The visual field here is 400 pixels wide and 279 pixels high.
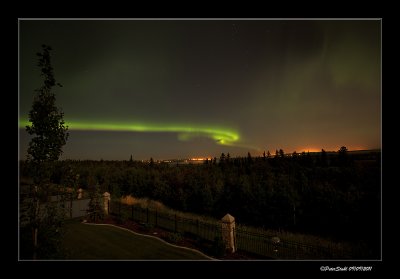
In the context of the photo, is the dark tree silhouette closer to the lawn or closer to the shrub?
the lawn

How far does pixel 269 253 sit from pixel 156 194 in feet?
85.1

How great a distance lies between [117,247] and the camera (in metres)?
12.1

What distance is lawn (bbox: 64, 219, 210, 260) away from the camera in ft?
36.3

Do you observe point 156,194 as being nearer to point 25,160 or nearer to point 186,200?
point 186,200

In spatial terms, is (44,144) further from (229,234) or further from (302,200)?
(302,200)

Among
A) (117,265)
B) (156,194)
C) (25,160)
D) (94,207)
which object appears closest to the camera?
(25,160)

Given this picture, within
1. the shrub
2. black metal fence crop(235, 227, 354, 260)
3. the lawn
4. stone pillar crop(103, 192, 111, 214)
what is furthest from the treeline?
the shrub

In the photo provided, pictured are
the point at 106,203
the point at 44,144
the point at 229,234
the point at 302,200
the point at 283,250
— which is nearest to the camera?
the point at 44,144

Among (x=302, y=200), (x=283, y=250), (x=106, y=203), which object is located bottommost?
(x=283, y=250)

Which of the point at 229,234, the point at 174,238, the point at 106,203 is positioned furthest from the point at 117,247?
the point at 106,203

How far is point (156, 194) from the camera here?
36.4 metres

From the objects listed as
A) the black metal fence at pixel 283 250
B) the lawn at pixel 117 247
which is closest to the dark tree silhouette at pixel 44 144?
the lawn at pixel 117 247

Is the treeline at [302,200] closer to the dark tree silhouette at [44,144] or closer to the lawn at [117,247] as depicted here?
the lawn at [117,247]
